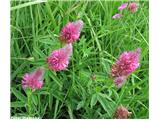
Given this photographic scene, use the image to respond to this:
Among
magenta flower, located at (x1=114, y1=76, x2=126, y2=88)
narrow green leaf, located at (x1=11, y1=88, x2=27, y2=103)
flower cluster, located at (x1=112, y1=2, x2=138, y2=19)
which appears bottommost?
narrow green leaf, located at (x1=11, y1=88, x2=27, y2=103)

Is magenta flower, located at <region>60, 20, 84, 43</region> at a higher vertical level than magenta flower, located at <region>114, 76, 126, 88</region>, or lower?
higher

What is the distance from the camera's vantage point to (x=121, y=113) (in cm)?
153

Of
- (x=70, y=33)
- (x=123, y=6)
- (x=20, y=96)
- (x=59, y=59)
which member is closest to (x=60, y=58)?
(x=59, y=59)

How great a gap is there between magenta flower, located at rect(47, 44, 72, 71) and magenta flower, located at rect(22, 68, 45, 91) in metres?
0.05

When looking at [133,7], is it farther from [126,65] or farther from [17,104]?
[17,104]

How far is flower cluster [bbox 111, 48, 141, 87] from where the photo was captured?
1453mm

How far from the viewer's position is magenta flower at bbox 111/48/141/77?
145cm

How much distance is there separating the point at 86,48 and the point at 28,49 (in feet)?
0.71

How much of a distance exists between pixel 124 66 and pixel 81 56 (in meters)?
0.20

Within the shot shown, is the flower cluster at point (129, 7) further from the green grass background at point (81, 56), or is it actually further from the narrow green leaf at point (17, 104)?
the narrow green leaf at point (17, 104)

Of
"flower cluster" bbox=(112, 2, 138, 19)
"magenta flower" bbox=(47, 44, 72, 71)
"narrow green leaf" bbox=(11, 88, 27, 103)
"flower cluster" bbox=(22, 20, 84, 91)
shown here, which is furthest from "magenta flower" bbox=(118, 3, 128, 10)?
"narrow green leaf" bbox=(11, 88, 27, 103)

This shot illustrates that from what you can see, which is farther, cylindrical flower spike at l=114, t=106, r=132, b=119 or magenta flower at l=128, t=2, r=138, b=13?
magenta flower at l=128, t=2, r=138, b=13

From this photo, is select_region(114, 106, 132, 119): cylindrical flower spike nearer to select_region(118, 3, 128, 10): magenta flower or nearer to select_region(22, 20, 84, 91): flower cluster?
select_region(22, 20, 84, 91): flower cluster
